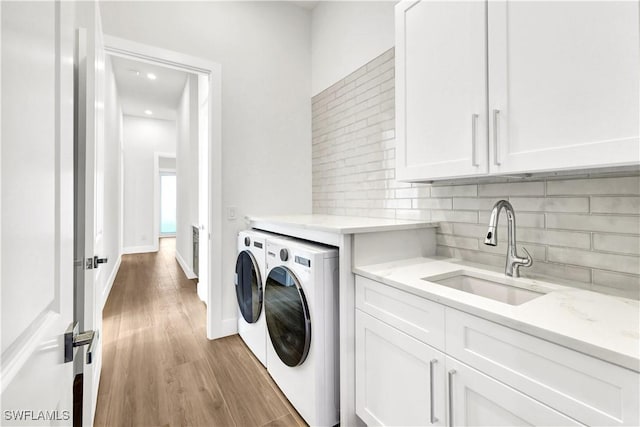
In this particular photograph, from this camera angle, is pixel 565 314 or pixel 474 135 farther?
pixel 474 135

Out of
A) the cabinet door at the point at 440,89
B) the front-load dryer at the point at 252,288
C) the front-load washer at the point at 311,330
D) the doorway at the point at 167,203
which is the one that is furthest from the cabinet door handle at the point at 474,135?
the doorway at the point at 167,203

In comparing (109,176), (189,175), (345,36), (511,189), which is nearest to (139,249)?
(189,175)

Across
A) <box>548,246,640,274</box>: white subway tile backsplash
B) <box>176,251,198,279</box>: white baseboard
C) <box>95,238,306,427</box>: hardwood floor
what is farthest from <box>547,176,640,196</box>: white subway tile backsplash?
<box>176,251,198,279</box>: white baseboard

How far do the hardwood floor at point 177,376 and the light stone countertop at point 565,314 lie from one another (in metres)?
1.11

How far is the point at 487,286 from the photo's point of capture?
4.49ft

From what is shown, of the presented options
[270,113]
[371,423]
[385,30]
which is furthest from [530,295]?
[270,113]

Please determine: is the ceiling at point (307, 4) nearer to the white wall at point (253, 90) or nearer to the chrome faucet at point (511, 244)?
the white wall at point (253, 90)

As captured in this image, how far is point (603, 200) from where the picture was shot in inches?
44.9

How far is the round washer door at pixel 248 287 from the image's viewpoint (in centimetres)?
206

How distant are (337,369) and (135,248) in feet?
22.2

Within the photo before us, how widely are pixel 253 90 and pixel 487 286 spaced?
2.41 metres

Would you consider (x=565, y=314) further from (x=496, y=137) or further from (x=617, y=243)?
(x=496, y=137)

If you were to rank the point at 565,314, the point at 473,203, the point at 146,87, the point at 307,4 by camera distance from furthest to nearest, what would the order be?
the point at 146,87 → the point at 307,4 → the point at 473,203 → the point at 565,314

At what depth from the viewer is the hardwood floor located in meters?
1.63
